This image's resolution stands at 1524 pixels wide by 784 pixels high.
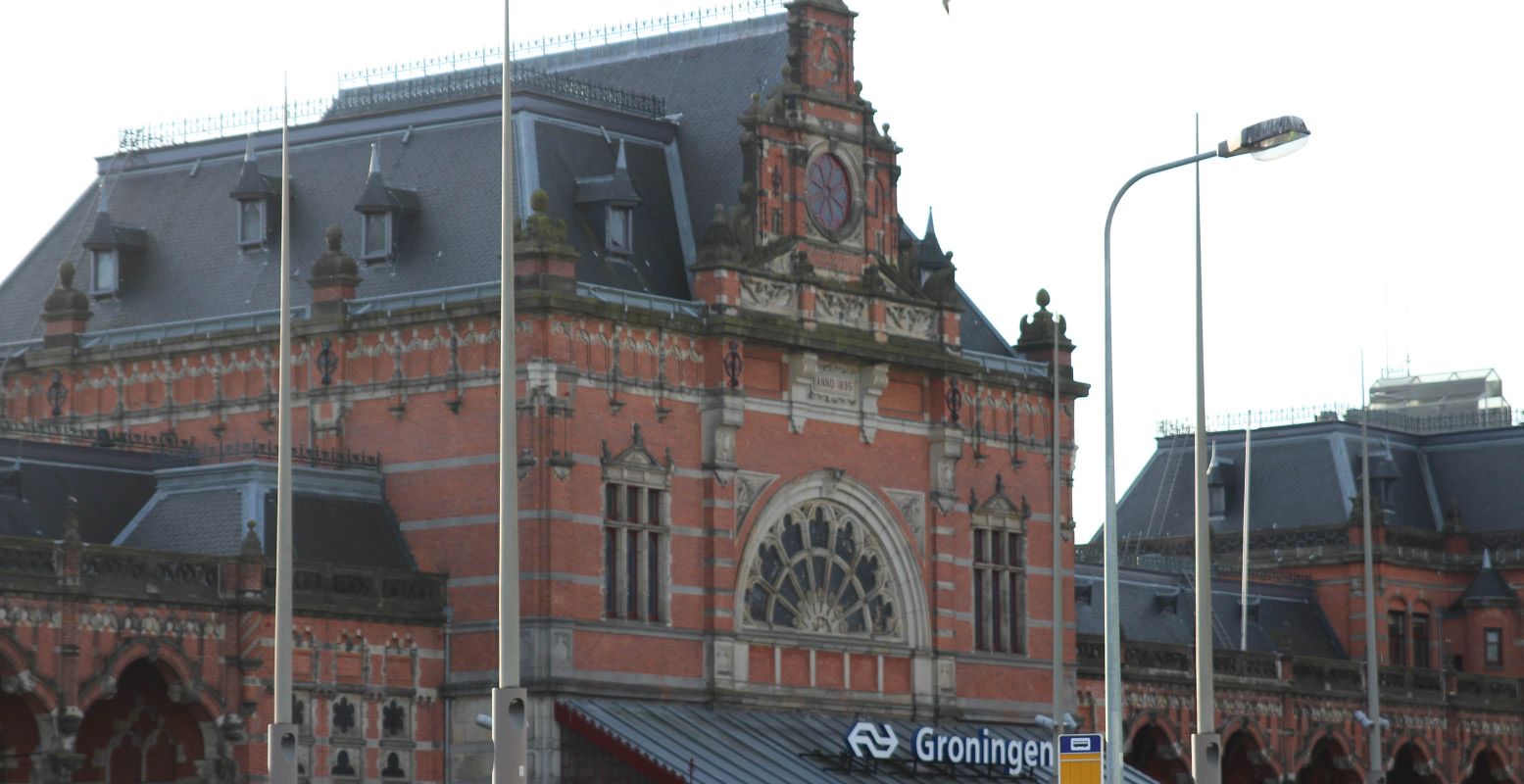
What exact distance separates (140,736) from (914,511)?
19.0 meters

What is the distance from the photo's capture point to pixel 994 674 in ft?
233

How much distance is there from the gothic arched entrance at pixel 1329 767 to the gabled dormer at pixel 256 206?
116 ft

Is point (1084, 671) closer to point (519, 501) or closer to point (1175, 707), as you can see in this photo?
point (1175, 707)

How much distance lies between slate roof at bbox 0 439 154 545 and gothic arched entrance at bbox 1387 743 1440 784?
139 feet

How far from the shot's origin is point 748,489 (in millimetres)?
64812

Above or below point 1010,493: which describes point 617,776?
below

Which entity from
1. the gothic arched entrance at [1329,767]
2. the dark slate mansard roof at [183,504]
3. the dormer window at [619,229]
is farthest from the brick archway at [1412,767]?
the dark slate mansard roof at [183,504]

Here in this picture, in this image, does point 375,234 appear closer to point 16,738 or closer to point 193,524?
point 193,524

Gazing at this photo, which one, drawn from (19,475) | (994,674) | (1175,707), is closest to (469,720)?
(19,475)

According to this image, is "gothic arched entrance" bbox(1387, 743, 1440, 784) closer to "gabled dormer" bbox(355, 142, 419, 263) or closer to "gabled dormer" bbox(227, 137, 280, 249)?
"gabled dormer" bbox(355, 142, 419, 263)

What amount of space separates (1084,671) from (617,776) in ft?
62.7

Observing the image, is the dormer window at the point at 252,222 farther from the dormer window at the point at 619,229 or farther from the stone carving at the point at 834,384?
the stone carving at the point at 834,384

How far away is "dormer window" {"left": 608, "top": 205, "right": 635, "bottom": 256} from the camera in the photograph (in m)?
64.2

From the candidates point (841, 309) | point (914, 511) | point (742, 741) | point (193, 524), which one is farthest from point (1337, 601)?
point (193, 524)
